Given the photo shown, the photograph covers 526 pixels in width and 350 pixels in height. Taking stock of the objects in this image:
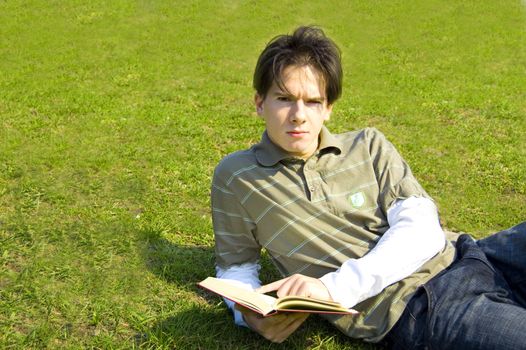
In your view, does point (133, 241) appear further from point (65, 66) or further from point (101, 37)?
point (101, 37)

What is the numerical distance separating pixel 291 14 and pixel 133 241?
36.6 feet

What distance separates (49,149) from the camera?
22.0 ft

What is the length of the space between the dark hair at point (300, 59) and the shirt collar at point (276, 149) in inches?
8.4

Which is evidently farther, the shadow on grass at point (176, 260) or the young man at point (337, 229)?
the shadow on grass at point (176, 260)

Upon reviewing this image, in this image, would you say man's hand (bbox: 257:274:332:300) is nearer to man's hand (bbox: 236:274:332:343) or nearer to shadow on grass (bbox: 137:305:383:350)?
man's hand (bbox: 236:274:332:343)

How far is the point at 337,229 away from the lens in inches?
138

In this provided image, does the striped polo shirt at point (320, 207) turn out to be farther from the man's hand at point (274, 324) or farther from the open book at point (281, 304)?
the open book at point (281, 304)

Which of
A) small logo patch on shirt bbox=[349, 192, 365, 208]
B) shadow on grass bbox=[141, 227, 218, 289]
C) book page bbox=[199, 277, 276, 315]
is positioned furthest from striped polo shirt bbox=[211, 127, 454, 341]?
shadow on grass bbox=[141, 227, 218, 289]

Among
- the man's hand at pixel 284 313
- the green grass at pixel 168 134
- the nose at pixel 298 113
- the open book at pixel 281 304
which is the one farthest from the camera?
the green grass at pixel 168 134

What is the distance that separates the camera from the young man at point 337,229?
3.21m

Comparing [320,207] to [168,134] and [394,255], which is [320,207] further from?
[168,134]

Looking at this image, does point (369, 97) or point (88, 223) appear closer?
point (88, 223)

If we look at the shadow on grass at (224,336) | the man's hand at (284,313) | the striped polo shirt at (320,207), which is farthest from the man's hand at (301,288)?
the shadow on grass at (224,336)

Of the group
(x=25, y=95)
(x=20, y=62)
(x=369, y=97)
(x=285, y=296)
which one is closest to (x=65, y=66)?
(x=20, y=62)
